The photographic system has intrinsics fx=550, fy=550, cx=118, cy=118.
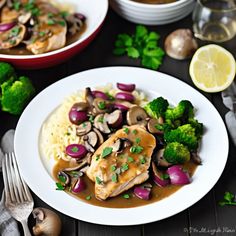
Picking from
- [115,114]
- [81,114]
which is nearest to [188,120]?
[115,114]

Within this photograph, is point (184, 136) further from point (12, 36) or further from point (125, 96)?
point (12, 36)

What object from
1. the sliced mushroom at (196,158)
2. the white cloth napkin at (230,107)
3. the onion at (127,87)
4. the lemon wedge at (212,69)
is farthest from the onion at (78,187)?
the lemon wedge at (212,69)

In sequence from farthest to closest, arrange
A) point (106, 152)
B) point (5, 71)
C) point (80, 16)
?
point (80, 16)
point (5, 71)
point (106, 152)

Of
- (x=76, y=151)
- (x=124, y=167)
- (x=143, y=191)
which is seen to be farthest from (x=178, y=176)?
A: (x=76, y=151)

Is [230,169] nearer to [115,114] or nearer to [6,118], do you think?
[115,114]

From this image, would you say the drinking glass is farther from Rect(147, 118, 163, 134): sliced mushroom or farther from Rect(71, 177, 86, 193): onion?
Rect(71, 177, 86, 193): onion

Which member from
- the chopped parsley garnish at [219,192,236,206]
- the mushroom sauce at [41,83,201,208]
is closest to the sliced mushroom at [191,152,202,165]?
the mushroom sauce at [41,83,201,208]

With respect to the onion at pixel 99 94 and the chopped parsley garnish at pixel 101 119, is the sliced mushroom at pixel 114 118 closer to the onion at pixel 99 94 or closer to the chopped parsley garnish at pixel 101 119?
the chopped parsley garnish at pixel 101 119
